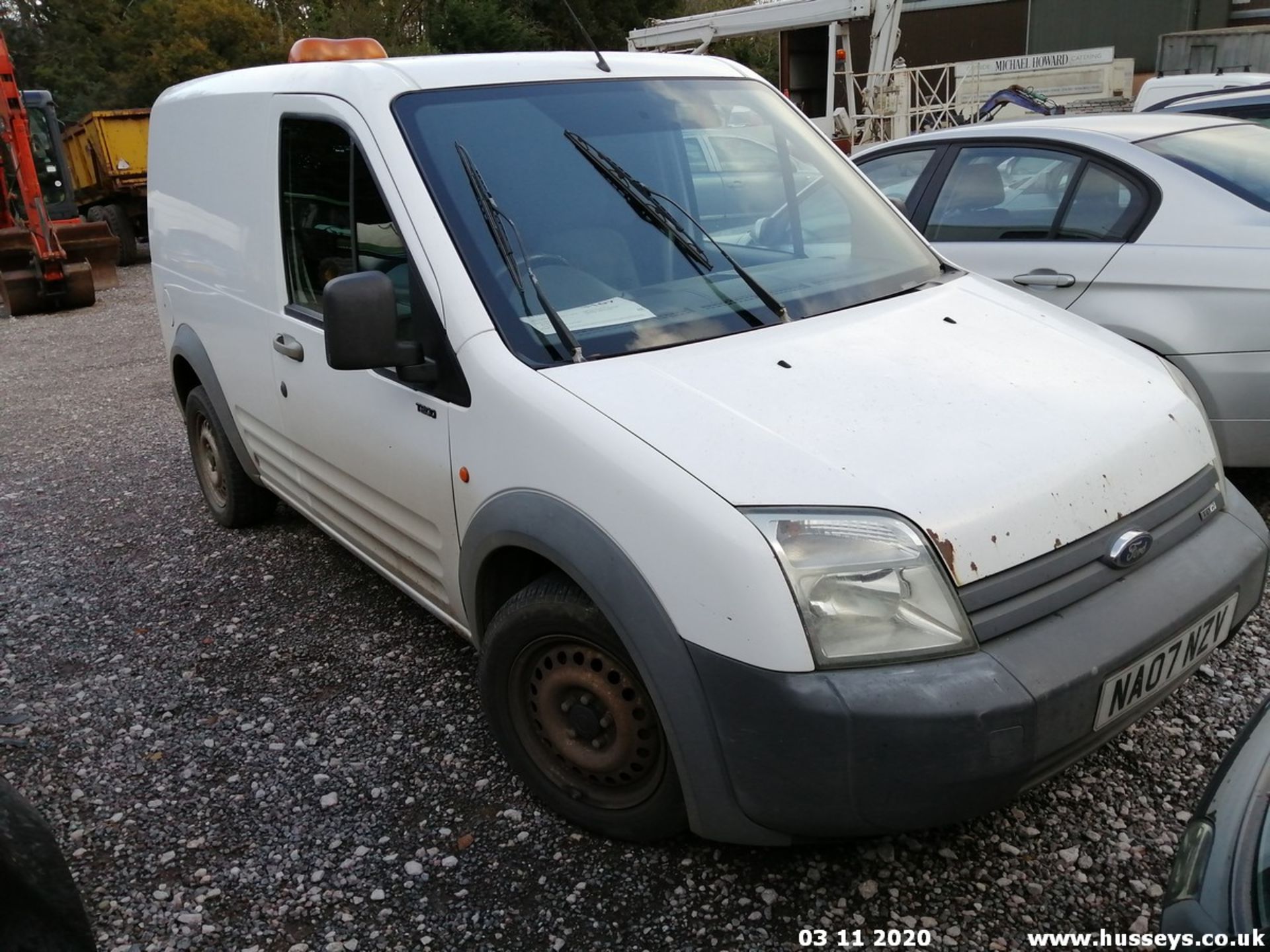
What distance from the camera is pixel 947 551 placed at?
2.03 meters

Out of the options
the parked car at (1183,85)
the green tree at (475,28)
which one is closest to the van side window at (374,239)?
the parked car at (1183,85)

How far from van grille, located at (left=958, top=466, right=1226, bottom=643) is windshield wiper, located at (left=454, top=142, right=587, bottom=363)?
1.10 m

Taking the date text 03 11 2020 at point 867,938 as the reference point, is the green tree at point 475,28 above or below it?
above

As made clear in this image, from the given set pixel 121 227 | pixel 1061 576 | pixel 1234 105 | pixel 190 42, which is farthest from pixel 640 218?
pixel 190 42

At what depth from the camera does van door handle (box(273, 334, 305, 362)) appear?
3.39 metres

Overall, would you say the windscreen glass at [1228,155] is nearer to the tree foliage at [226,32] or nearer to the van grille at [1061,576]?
the van grille at [1061,576]

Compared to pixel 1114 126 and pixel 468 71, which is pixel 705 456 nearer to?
pixel 468 71

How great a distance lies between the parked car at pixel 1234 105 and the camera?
5.94 m

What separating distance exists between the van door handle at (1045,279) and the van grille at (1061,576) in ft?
7.36

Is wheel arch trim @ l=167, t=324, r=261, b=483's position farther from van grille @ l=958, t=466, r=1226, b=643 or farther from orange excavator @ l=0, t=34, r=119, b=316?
orange excavator @ l=0, t=34, r=119, b=316

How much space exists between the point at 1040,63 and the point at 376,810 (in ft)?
72.8

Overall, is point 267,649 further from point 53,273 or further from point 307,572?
point 53,273

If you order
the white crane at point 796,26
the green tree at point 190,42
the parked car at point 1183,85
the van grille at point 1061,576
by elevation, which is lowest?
the van grille at point 1061,576

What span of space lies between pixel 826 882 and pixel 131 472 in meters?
5.21
